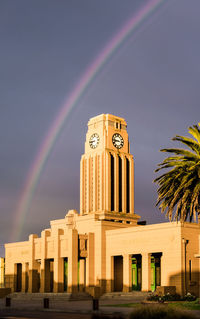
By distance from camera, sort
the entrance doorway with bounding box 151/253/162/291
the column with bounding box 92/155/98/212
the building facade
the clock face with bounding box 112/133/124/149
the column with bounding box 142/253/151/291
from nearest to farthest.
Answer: the building facade
the column with bounding box 142/253/151/291
the entrance doorway with bounding box 151/253/162/291
the column with bounding box 92/155/98/212
the clock face with bounding box 112/133/124/149

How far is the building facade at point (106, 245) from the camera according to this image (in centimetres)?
7194

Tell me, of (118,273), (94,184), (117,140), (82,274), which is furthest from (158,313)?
(117,140)

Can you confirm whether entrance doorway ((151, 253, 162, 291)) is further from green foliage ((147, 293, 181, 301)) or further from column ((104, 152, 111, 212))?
green foliage ((147, 293, 181, 301))

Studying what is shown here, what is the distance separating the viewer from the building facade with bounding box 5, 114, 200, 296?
7194cm

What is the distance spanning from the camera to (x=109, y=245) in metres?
83.5

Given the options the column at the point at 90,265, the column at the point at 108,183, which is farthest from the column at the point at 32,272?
the column at the point at 108,183

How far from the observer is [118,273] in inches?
3413

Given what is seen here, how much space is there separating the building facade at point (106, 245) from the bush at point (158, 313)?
146 ft

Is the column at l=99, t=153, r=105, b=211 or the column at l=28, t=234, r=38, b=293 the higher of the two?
the column at l=99, t=153, r=105, b=211

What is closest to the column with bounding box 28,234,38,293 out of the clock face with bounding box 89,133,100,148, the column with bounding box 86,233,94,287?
the column with bounding box 86,233,94,287

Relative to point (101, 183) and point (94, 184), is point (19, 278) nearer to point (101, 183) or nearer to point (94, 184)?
point (94, 184)

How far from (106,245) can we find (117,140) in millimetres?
27821

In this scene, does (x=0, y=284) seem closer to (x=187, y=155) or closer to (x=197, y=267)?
(x=197, y=267)

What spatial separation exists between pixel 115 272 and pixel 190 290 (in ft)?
66.3
